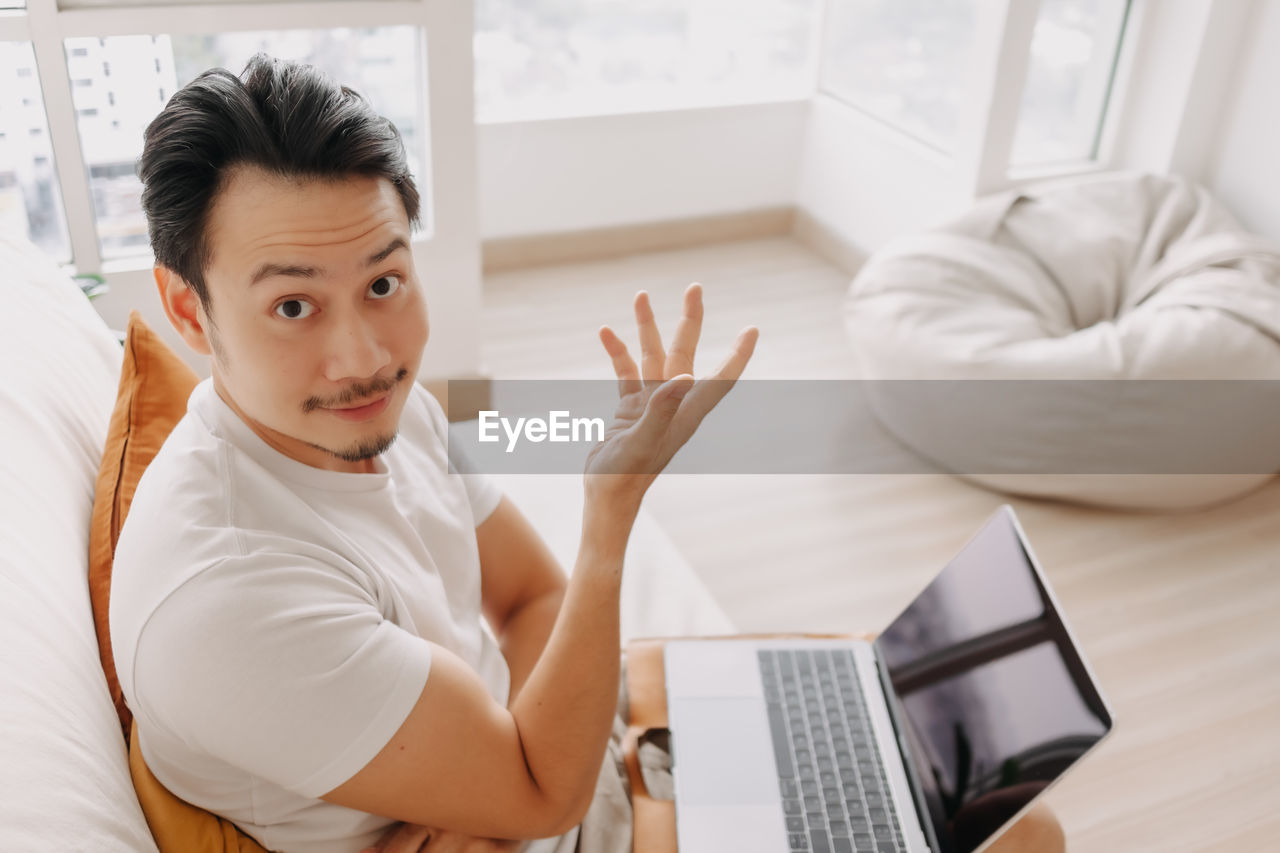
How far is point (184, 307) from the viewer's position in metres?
1.01

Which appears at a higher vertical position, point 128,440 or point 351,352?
point 351,352

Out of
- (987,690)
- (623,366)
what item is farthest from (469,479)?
(987,690)

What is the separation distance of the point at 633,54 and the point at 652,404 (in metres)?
2.89

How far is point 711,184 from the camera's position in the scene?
375 centimetres

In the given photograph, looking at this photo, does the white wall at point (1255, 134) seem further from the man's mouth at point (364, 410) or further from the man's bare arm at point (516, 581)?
the man's mouth at point (364, 410)

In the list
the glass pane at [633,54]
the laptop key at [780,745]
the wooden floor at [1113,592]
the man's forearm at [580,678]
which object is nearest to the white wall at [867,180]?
the glass pane at [633,54]

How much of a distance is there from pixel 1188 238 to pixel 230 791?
2500mm

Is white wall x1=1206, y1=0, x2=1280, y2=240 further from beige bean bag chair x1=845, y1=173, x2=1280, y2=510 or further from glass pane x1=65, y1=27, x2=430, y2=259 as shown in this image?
glass pane x1=65, y1=27, x2=430, y2=259

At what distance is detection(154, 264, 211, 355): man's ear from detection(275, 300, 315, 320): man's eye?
0.08 meters

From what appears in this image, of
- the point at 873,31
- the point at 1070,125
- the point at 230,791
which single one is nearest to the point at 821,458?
the point at 1070,125

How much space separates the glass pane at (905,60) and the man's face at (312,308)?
2.48 metres

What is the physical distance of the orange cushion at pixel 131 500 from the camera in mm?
958

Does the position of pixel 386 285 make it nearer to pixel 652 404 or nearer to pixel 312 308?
pixel 312 308

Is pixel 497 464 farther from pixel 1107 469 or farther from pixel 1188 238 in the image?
pixel 1188 238
